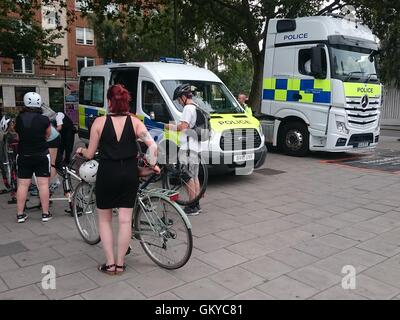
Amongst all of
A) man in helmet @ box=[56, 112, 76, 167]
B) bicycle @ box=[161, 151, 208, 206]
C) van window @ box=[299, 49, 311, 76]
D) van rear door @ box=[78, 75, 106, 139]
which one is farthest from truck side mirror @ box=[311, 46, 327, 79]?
man in helmet @ box=[56, 112, 76, 167]

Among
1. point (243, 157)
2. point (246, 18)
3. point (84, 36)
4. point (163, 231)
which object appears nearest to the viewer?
point (163, 231)

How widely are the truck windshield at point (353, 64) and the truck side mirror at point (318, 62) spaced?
0.23m

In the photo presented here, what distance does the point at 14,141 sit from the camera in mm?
6293

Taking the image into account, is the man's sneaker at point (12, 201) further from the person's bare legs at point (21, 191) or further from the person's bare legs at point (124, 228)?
the person's bare legs at point (124, 228)

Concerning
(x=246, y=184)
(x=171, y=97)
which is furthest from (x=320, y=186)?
(x=171, y=97)

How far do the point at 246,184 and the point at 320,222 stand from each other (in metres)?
2.43

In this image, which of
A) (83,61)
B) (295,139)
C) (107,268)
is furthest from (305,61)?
(83,61)

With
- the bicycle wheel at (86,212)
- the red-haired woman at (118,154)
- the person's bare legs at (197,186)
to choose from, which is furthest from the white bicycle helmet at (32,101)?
the person's bare legs at (197,186)

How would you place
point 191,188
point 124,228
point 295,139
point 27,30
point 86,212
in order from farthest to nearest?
point 27,30, point 295,139, point 191,188, point 86,212, point 124,228

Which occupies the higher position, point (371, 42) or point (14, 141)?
point (371, 42)

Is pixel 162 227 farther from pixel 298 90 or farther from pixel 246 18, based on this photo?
pixel 246 18

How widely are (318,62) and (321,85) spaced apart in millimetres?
543

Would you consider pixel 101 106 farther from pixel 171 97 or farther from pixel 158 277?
pixel 158 277

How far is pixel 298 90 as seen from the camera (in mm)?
10289
